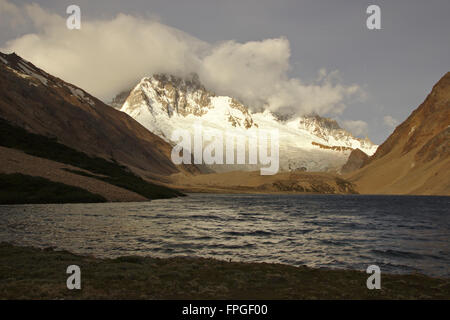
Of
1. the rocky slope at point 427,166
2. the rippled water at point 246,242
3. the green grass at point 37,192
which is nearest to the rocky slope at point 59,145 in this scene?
the green grass at point 37,192

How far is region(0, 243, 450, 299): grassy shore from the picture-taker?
511 inches

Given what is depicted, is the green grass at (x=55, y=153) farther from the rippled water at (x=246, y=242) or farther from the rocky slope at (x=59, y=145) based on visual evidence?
the rippled water at (x=246, y=242)

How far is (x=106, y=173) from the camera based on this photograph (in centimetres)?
10025

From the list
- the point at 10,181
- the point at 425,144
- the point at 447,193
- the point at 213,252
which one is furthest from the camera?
the point at 425,144

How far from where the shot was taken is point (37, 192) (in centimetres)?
6488

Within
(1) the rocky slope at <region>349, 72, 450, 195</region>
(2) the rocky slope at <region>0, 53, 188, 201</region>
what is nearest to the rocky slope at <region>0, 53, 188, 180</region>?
(2) the rocky slope at <region>0, 53, 188, 201</region>

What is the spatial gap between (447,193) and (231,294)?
508 feet

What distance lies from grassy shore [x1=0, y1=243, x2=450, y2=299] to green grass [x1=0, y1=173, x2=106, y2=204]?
153 ft

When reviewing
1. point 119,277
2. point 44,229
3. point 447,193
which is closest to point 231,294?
point 119,277

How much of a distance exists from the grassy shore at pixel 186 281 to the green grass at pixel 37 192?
153ft

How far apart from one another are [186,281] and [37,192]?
58.1m

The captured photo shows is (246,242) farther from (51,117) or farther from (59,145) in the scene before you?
(51,117)

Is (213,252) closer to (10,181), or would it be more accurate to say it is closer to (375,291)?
(375,291)

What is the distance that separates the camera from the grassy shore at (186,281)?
13.0 meters
